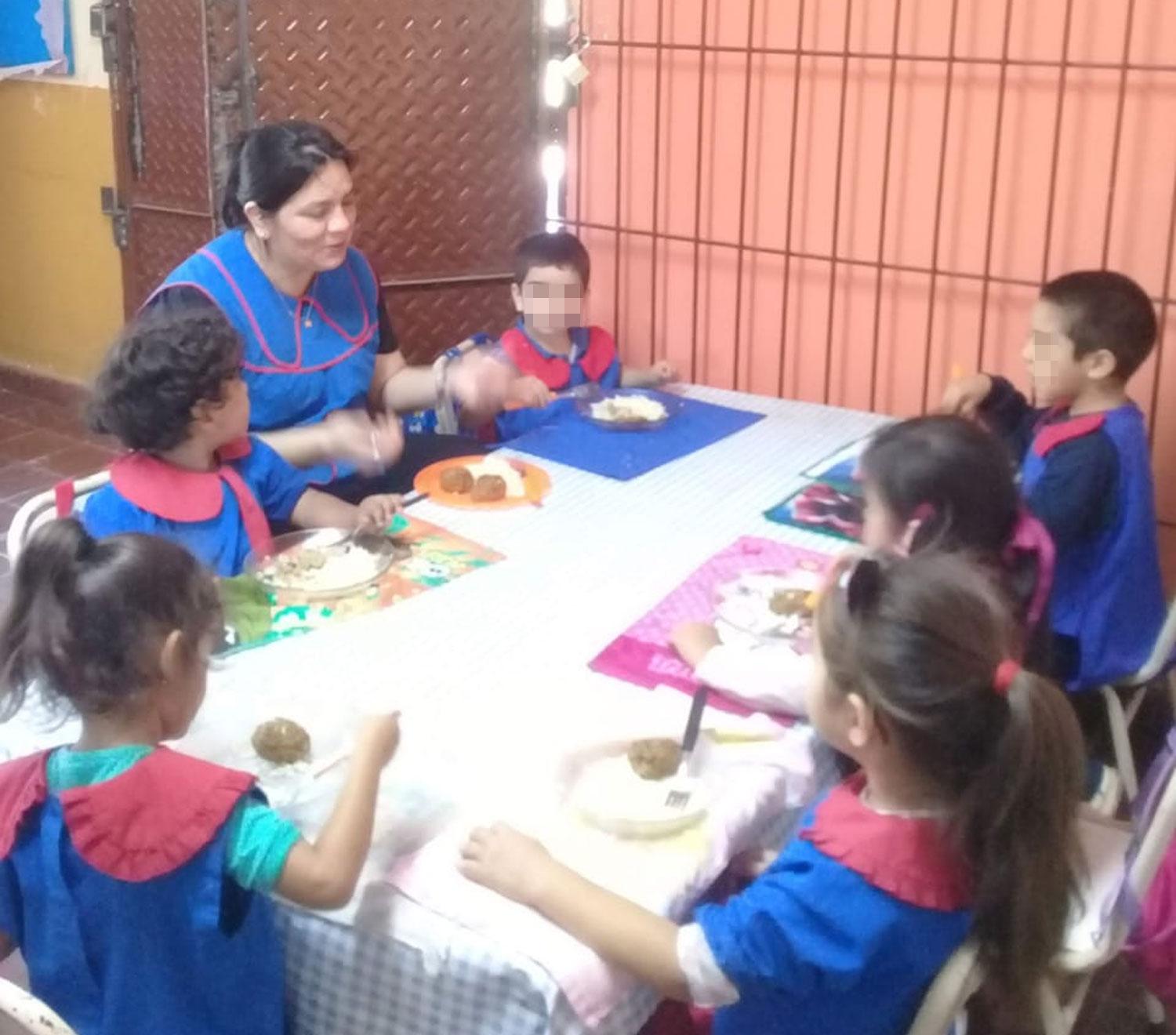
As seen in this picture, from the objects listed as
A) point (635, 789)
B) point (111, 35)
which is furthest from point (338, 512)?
point (111, 35)

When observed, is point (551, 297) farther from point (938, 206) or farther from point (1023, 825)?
point (1023, 825)

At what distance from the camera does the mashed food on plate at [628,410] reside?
8.00ft

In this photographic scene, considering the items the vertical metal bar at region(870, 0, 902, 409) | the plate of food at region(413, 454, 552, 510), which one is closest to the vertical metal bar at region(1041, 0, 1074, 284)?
the vertical metal bar at region(870, 0, 902, 409)

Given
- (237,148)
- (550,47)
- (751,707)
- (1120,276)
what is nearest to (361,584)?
(751,707)

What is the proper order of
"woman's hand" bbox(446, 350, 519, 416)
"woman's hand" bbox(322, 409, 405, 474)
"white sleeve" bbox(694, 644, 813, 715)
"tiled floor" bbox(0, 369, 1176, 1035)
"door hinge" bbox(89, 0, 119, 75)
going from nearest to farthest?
"white sleeve" bbox(694, 644, 813, 715), "woman's hand" bbox(322, 409, 405, 474), "woman's hand" bbox(446, 350, 519, 416), "door hinge" bbox(89, 0, 119, 75), "tiled floor" bbox(0, 369, 1176, 1035)

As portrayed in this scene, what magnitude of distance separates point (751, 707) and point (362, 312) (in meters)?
1.23

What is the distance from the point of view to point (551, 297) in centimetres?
263

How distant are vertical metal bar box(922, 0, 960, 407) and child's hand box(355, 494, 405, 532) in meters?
1.21

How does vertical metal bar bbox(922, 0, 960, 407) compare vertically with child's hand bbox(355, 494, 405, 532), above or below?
above

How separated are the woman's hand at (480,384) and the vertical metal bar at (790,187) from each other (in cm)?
65

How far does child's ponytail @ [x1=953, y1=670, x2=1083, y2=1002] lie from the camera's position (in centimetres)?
108

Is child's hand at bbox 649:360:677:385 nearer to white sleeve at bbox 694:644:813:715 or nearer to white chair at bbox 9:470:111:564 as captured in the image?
white chair at bbox 9:470:111:564

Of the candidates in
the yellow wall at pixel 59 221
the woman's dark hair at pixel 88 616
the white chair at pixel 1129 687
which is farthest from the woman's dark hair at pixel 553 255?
the yellow wall at pixel 59 221

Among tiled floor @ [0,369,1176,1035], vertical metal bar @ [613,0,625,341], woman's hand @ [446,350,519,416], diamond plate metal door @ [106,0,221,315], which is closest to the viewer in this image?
woman's hand @ [446,350,519,416]
